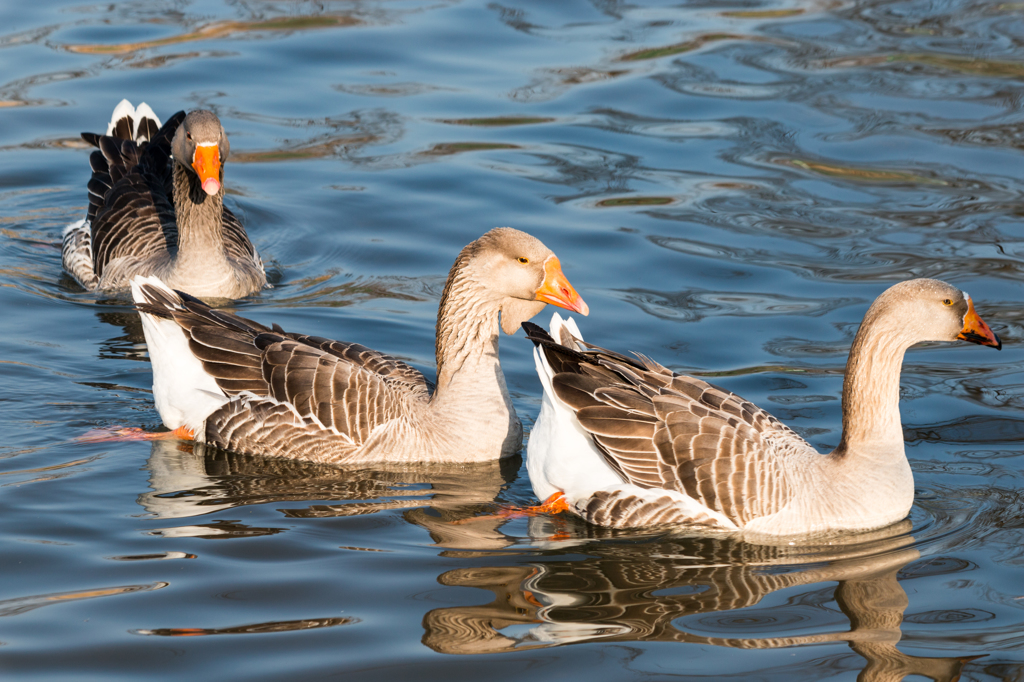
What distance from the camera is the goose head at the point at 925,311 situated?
7.18 metres

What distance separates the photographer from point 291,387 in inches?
329

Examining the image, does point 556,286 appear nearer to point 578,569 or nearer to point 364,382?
point 364,382

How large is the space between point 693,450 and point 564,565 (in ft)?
3.33

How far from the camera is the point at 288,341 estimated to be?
335 inches

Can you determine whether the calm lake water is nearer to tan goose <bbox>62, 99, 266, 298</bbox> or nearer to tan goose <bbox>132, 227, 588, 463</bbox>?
tan goose <bbox>132, 227, 588, 463</bbox>

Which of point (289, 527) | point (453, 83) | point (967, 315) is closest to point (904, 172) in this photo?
point (453, 83)

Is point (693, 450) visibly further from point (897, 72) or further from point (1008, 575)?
point (897, 72)

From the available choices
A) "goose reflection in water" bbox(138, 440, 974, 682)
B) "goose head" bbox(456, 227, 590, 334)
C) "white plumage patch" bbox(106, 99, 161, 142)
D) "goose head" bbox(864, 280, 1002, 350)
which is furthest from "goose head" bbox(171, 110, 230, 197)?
"goose head" bbox(864, 280, 1002, 350)

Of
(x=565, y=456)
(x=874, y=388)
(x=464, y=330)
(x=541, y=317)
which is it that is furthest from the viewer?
(x=541, y=317)

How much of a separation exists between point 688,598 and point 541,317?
5232mm

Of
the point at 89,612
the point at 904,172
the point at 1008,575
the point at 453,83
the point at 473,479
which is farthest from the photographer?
the point at 453,83

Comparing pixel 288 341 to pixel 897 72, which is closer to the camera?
pixel 288 341

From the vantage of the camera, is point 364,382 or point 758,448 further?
point 364,382

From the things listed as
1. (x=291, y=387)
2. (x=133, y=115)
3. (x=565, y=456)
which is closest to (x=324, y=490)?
(x=291, y=387)
